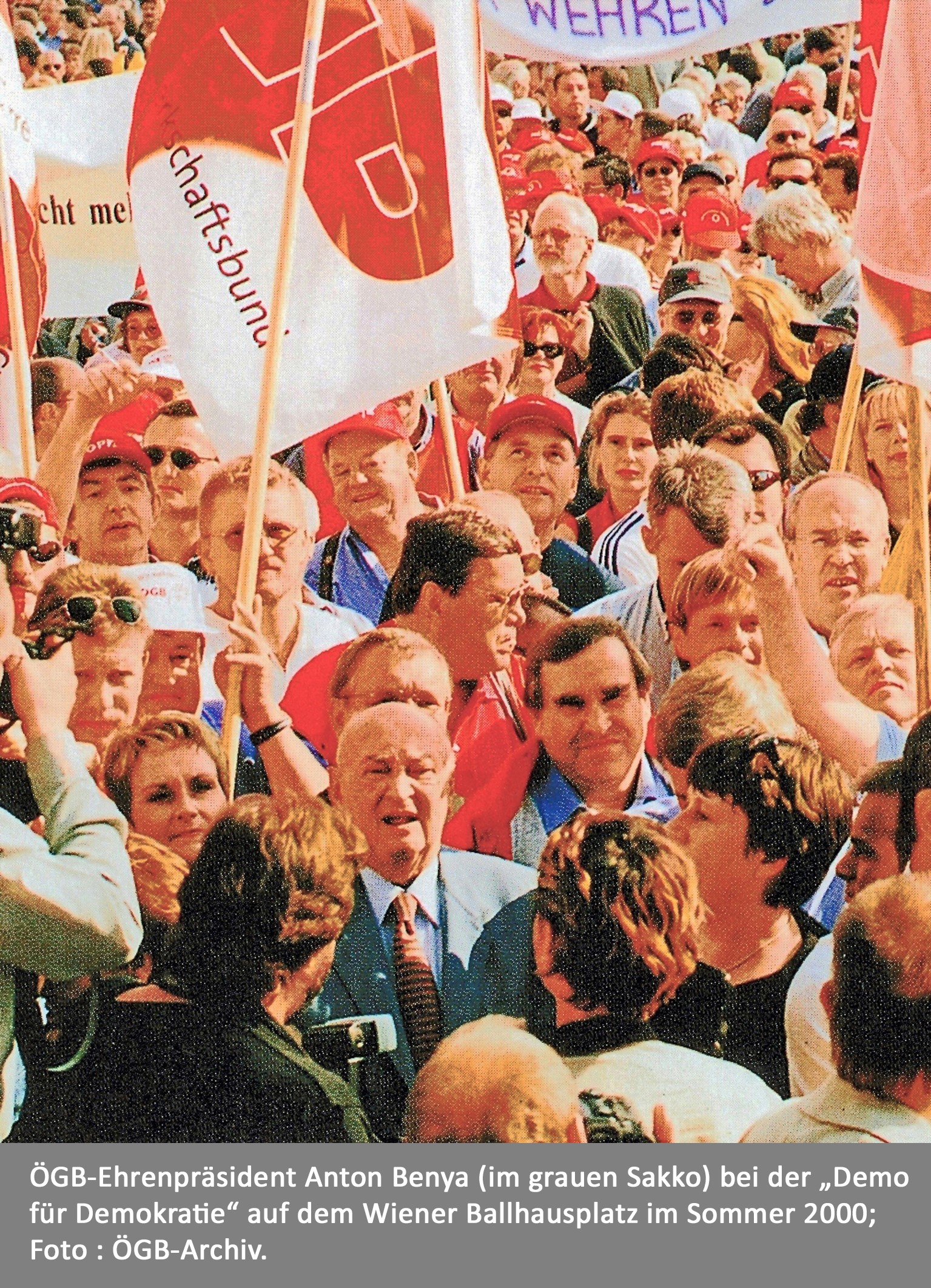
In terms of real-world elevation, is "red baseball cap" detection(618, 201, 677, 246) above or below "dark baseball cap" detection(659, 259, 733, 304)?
above

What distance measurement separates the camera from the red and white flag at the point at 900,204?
184 inches

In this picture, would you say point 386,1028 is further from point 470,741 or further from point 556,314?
point 556,314

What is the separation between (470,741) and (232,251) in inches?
42.0

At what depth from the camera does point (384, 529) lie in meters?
4.81

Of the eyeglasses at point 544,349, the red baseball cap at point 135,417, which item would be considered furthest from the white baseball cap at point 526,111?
the red baseball cap at point 135,417

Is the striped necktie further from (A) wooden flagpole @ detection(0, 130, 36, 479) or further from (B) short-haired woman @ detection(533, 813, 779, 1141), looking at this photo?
(A) wooden flagpole @ detection(0, 130, 36, 479)

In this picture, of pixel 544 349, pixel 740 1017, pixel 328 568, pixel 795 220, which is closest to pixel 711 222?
pixel 795 220

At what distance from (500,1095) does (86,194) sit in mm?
2375

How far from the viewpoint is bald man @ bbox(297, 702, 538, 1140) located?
439 cm

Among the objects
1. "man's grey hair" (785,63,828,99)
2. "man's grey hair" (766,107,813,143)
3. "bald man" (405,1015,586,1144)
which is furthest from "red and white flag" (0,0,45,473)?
"man's grey hair" (785,63,828,99)

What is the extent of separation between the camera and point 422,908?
174 inches

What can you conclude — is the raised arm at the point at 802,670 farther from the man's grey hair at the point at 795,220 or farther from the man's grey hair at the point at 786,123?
the man's grey hair at the point at 786,123

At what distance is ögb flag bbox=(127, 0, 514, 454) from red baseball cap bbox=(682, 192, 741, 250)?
1.73 metres

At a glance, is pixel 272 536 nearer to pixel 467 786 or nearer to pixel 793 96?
pixel 467 786
